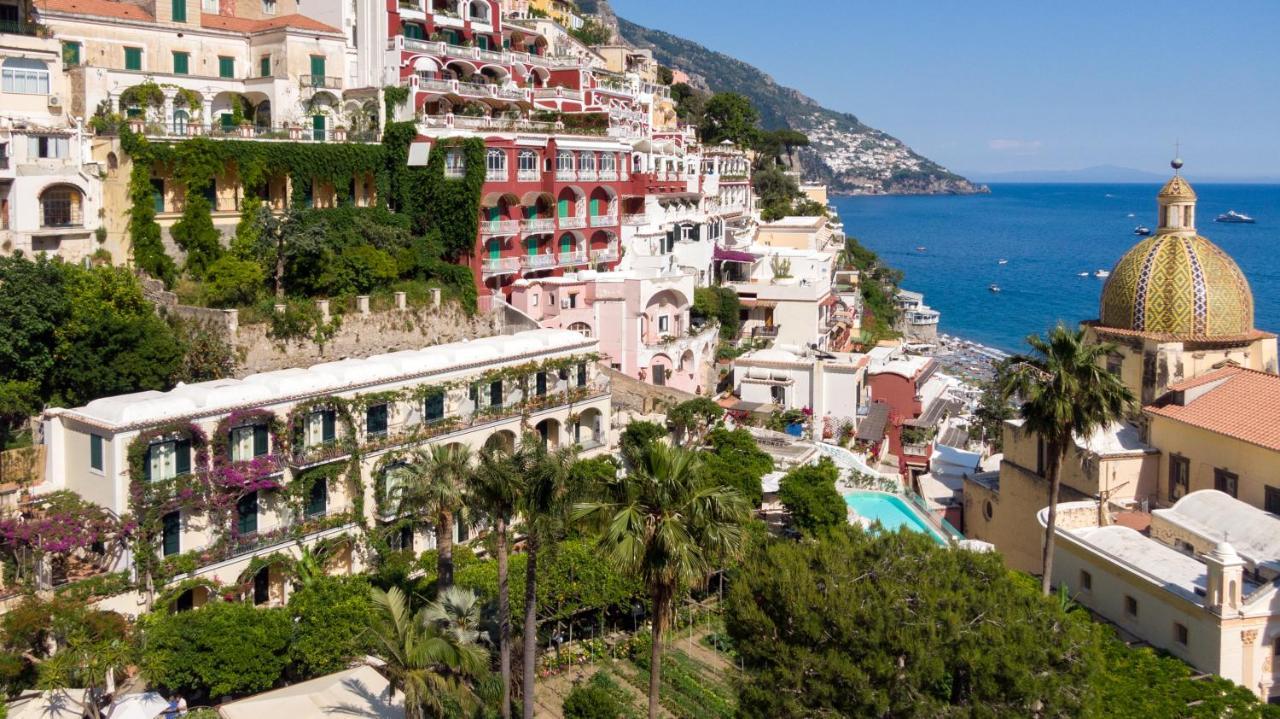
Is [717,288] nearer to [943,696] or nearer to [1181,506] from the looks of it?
[1181,506]

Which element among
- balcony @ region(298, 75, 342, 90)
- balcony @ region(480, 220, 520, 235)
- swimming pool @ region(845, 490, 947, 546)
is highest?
balcony @ region(298, 75, 342, 90)

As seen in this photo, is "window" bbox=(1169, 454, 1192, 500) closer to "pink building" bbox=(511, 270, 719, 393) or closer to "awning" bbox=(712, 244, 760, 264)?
"pink building" bbox=(511, 270, 719, 393)

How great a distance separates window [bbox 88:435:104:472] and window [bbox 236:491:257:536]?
3.63 m

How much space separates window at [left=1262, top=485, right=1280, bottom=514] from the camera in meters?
29.5

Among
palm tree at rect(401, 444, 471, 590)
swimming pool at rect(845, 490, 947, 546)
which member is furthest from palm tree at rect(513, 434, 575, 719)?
swimming pool at rect(845, 490, 947, 546)

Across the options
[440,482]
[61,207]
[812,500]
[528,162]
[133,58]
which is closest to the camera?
[440,482]

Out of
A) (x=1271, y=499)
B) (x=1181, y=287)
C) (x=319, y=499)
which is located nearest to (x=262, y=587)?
(x=319, y=499)

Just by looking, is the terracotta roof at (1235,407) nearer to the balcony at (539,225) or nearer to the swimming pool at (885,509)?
the swimming pool at (885,509)

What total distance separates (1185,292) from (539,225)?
29.5 m

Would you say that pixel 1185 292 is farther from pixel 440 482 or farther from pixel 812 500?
pixel 440 482

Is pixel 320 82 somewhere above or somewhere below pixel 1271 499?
above

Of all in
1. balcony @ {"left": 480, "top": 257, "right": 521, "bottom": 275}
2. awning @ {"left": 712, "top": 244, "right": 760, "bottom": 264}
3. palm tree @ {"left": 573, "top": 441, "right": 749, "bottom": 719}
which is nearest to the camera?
palm tree @ {"left": 573, "top": 441, "right": 749, "bottom": 719}

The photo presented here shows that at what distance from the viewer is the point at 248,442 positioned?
3103cm

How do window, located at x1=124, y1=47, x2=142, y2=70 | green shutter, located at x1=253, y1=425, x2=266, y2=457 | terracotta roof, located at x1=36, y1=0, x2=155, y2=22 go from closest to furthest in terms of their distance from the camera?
green shutter, located at x1=253, y1=425, x2=266, y2=457, terracotta roof, located at x1=36, y1=0, x2=155, y2=22, window, located at x1=124, y1=47, x2=142, y2=70
